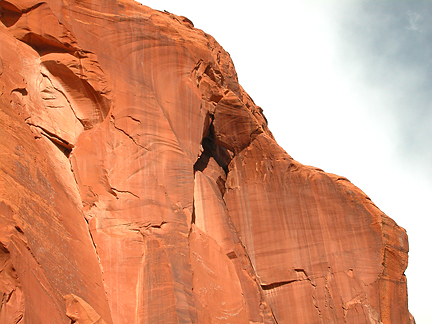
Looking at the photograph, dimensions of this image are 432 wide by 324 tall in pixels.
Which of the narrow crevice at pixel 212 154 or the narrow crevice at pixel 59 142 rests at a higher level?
the narrow crevice at pixel 212 154

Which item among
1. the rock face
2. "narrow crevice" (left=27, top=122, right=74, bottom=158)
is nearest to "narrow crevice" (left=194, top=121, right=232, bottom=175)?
the rock face

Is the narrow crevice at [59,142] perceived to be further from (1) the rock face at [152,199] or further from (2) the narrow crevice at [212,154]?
(2) the narrow crevice at [212,154]

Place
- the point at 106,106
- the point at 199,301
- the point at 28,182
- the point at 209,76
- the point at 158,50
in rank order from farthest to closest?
the point at 209,76
the point at 158,50
the point at 106,106
the point at 199,301
the point at 28,182

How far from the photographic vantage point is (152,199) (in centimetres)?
1239

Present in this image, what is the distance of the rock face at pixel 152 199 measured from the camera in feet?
32.3

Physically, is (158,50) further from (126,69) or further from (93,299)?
(93,299)

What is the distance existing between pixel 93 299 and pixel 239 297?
439cm

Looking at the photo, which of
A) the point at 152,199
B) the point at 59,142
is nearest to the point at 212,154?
the point at 152,199

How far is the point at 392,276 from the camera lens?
1738 cm

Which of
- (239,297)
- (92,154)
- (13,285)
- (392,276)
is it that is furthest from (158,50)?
(392,276)

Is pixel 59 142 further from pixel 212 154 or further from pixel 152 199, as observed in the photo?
pixel 212 154

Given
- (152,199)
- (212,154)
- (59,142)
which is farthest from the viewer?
(212,154)

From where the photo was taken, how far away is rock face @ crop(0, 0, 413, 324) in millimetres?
9859

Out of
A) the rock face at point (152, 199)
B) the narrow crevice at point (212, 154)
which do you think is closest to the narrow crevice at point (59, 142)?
the rock face at point (152, 199)
